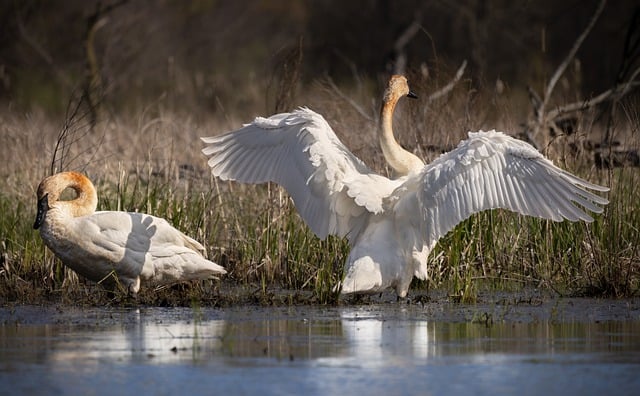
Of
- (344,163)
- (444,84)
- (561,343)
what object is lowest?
(561,343)

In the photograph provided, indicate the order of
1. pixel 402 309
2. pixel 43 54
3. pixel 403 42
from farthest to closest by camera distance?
pixel 403 42
pixel 43 54
pixel 402 309

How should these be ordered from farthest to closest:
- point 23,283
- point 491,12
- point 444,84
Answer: point 491,12 → point 444,84 → point 23,283

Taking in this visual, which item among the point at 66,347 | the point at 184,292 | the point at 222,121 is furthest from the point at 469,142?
the point at 222,121

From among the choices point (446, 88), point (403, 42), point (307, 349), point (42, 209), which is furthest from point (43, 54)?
point (307, 349)

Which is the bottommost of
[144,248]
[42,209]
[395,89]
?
[144,248]

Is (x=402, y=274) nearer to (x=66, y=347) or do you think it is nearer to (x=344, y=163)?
(x=344, y=163)

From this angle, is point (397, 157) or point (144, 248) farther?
point (397, 157)

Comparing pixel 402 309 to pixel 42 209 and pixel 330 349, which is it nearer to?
pixel 330 349

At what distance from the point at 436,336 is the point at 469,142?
178 cm

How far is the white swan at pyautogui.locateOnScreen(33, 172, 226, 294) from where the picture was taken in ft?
31.0

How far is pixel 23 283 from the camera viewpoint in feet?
32.3

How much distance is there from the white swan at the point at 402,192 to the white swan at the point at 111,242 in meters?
1.01

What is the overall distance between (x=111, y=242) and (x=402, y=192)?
7.24 feet

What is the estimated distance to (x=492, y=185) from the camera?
920 centimetres
